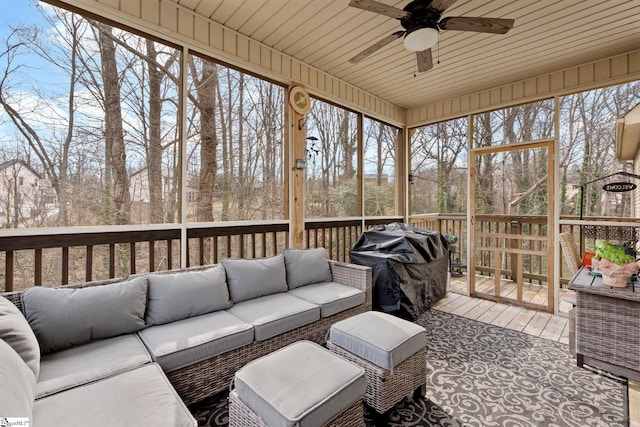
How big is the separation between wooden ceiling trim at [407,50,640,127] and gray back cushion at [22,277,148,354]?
4.99 meters

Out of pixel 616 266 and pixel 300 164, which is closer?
pixel 616 266

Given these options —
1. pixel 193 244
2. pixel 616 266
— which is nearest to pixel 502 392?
pixel 616 266

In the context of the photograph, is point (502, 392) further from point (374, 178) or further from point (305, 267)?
point (374, 178)

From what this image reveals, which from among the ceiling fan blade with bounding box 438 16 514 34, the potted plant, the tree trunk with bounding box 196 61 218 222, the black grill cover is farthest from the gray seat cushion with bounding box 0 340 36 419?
the potted plant

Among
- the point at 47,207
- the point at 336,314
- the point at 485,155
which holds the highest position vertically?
the point at 485,155

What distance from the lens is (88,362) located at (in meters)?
1.60

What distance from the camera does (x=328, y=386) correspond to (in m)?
1.40

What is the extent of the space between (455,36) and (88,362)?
4.11m

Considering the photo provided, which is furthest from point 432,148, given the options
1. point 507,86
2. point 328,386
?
point 328,386

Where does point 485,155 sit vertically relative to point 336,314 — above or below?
above

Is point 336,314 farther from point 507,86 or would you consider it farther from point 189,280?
point 507,86

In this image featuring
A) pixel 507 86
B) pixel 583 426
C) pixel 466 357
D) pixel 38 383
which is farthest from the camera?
pixel 507 86

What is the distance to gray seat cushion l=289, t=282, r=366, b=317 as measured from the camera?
8.75 feet

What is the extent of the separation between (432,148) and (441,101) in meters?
0.81
